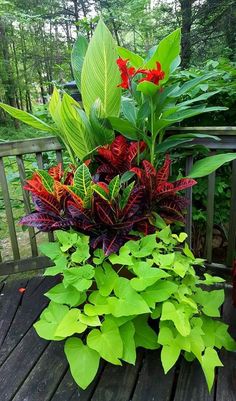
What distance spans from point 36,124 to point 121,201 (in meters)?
0.67

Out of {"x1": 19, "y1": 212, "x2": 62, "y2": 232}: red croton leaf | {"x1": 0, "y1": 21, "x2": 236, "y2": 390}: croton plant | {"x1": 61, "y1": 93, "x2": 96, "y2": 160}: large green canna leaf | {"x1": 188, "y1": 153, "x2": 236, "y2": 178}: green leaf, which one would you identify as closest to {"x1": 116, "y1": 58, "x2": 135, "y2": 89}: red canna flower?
{"x1": 0, "y1": 21, "x2": 236, "y2": 390}: croton plant

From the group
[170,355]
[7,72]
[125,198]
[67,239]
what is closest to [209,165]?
[125,198]

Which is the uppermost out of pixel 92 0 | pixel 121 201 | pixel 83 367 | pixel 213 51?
pixel 92 0

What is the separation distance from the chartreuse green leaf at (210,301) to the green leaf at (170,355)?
0.84 ft

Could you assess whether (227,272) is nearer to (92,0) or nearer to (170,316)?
(170,316)

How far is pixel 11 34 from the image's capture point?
10180 millimetres

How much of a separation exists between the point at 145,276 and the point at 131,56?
1066 mm

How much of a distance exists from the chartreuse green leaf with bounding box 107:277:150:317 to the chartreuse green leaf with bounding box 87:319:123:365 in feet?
0.20

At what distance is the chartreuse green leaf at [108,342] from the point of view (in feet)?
3.59

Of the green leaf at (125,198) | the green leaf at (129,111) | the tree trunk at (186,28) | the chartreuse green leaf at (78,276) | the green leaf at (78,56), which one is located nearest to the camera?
the chartreuse green leaf at (78,276)

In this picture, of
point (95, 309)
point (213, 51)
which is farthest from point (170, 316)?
point (213, 51)

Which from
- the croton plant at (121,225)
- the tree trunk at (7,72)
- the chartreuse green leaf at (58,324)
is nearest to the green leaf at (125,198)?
the croton plant at (121,225)

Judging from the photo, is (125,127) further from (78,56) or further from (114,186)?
(78,56)

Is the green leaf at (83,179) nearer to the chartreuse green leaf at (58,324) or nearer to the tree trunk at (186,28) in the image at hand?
the chartreuse green leaf at (58,324)
